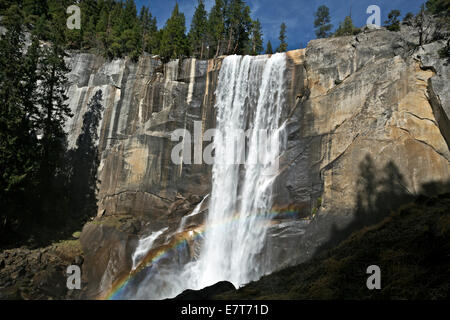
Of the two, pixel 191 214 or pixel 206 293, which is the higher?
pixel 191 214

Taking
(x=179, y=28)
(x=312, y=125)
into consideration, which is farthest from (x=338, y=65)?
(x=179, y=28)

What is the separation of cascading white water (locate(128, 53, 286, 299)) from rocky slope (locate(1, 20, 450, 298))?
3.25 ft

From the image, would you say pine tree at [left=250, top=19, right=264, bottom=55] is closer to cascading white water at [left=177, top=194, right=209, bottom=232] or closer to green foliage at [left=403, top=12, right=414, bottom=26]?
green foliage at [left=403, top=12, right=414, bottom=26]

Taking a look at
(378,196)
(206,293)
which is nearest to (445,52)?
A: (378,196)

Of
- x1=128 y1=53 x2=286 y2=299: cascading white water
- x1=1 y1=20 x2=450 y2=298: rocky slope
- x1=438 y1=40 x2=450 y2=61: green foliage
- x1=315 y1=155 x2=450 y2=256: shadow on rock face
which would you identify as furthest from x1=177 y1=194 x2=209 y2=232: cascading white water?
x1=438 y1=40 x2=450 y2=61: green foliage

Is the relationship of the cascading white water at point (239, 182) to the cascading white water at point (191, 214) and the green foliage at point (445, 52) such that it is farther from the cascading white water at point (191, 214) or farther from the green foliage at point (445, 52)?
the green foliage at point (445, 52)

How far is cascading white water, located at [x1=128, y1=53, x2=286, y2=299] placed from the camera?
21656mm

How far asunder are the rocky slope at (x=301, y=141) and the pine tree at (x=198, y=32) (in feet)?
29.4

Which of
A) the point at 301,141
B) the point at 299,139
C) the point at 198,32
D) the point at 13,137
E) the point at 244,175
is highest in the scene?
the point at 198,32

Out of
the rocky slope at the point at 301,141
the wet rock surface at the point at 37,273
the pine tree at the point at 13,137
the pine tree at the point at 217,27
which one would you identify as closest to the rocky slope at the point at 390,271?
the rocky slope at the point at 301,141

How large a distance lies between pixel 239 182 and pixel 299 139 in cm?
597

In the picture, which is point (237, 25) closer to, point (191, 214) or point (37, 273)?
point (191, 214)

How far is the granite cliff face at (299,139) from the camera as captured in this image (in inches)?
781

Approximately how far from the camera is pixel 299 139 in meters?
25.5
